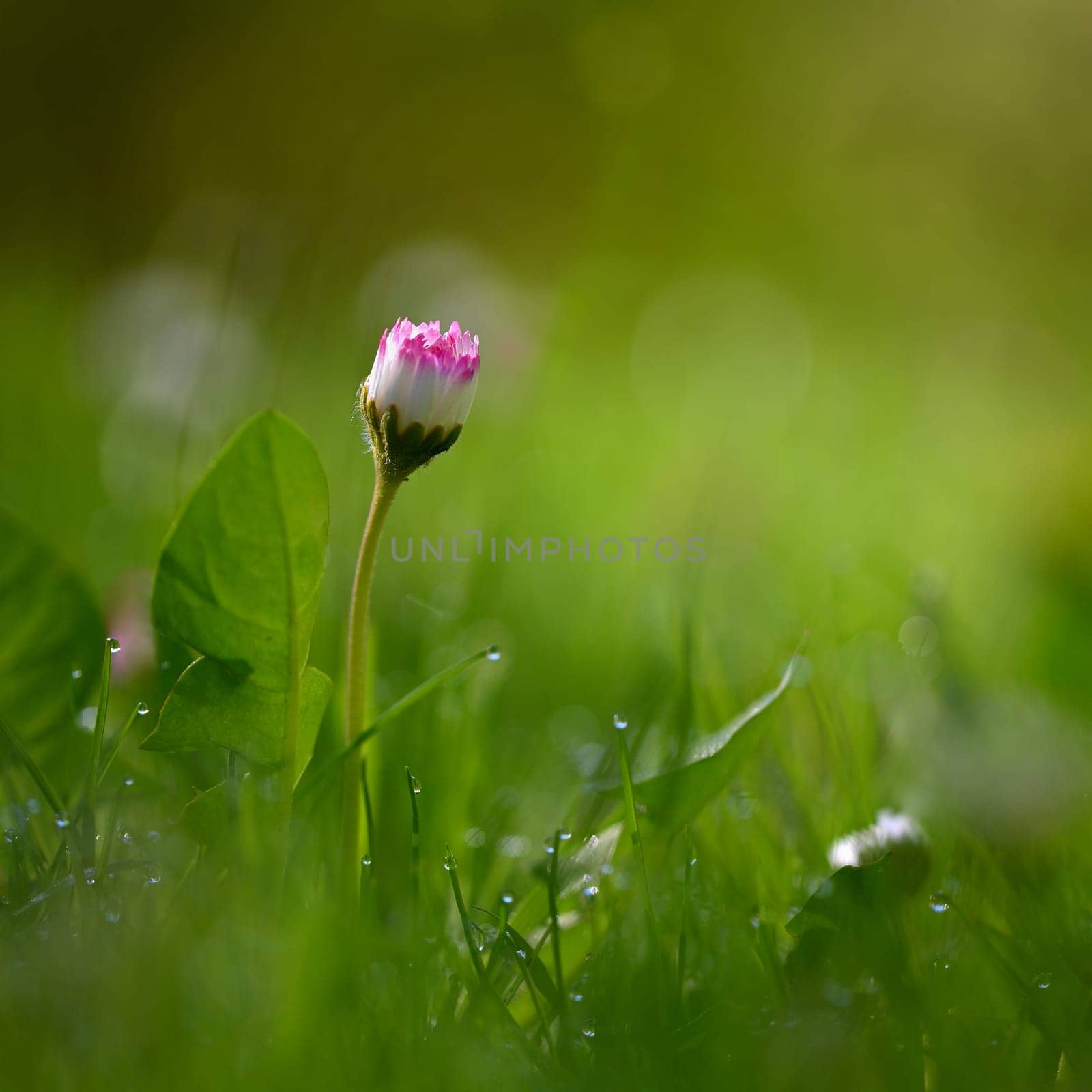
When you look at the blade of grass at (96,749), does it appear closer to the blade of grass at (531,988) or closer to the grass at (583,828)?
the grass at (583,828)

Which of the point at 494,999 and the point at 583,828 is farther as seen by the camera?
the point at 583,828

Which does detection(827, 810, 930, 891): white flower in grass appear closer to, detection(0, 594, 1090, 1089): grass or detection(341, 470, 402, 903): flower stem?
detection(0, 594, 1090, 1089): grass

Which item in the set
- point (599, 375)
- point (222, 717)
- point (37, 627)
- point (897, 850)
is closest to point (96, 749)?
point (222, 717)

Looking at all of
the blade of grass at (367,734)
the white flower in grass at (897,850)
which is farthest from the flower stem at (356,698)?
the white flower in grass at (897,850)

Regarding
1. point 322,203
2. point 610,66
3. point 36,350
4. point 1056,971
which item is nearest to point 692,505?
point 1056,971

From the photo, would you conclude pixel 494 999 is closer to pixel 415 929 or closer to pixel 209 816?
pixel 415 929

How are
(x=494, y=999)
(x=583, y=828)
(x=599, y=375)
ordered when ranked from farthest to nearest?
(x=599, y=375) < (x=583, y=828) < (x=494, y=999)
